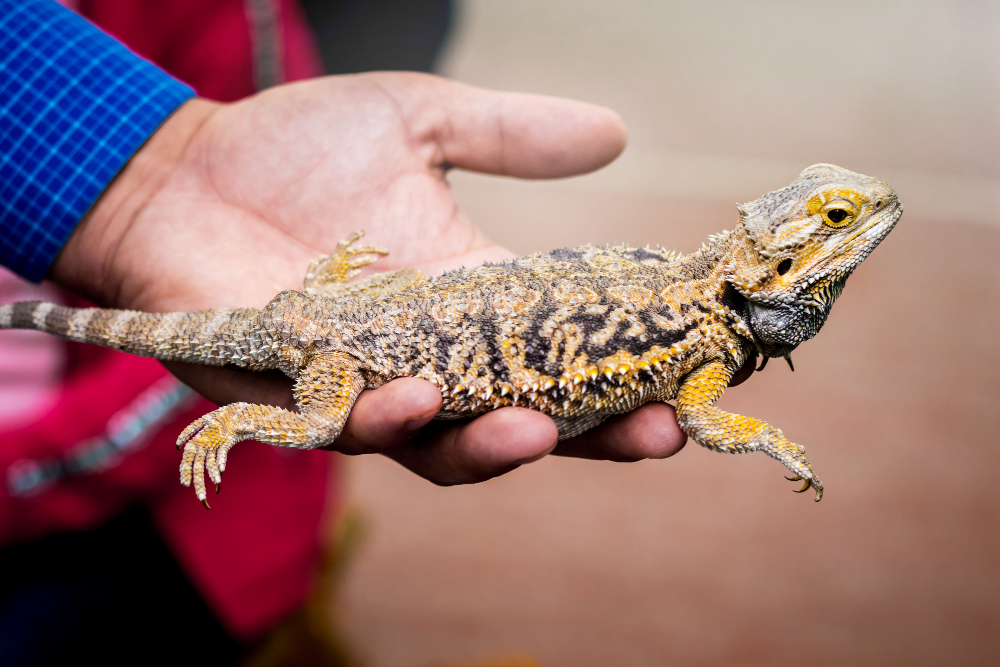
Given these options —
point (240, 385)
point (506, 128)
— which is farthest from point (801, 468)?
point (240, 385)

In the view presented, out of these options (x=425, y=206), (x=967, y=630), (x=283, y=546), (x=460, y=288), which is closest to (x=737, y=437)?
(x=460, y=288)

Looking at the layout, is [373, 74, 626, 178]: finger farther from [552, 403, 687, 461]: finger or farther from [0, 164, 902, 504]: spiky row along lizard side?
[552, 403, 687, 461]: finger

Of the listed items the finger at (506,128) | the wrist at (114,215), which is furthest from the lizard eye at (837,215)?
the wrist at (114,215)

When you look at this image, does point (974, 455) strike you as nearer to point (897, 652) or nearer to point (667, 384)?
point (897, 652)

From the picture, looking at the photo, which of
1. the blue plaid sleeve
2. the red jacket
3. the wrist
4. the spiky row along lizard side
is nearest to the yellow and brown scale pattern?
the spiky row along lizard side

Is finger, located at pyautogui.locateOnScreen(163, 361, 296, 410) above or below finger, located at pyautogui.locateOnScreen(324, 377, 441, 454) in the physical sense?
below

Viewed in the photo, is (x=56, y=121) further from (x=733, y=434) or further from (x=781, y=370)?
(x=781, y=370)

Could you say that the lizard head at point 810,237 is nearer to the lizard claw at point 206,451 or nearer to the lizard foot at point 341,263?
the lizard foot at point 341,263
